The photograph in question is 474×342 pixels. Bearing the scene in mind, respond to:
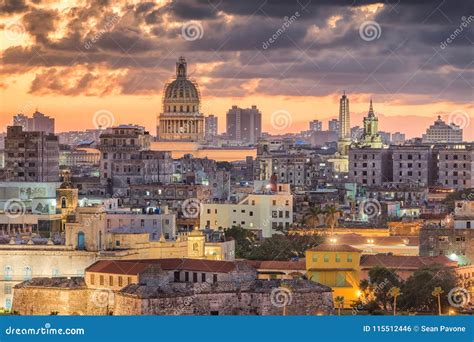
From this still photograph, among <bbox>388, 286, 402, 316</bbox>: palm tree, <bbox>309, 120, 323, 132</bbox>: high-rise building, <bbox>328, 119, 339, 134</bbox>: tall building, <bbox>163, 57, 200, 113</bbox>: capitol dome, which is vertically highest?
<bbox>163, 57, 200, 113</bbox>: capitol dome

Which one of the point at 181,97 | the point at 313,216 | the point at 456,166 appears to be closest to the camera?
the point at 313,216

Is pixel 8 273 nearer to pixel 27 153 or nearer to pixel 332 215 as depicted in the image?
pixel 332 215

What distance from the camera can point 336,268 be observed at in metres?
32.9

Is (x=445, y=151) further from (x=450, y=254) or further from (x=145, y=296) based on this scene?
(x=145, y=296)

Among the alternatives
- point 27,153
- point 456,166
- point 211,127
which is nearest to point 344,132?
point 211,127

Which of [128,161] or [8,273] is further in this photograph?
[128,161]

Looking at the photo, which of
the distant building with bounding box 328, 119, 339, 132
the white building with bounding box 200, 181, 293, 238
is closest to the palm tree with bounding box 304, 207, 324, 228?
the white building with bounding box 200, 181, 293, 238

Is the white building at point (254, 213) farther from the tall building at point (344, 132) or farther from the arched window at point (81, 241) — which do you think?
the tall building at point (344, 132)

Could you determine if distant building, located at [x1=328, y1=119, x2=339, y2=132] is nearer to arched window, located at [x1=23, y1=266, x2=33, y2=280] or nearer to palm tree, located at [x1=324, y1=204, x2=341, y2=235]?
palm tree, located at [x1=324, y1=204, x2=341, y2=235]

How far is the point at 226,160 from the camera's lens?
78875mm

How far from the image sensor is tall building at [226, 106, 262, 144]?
6569cm

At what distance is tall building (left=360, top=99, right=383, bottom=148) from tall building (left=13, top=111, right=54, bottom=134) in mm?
13293

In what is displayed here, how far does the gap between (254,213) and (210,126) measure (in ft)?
111

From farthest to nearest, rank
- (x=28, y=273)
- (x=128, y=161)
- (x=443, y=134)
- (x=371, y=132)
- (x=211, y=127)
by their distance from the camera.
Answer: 1. (x=211, y=127)
2. (x=443, y=134)
3. (x=371, y=132)
4. (x=128, y=161)
5. (x=28, y=273)
